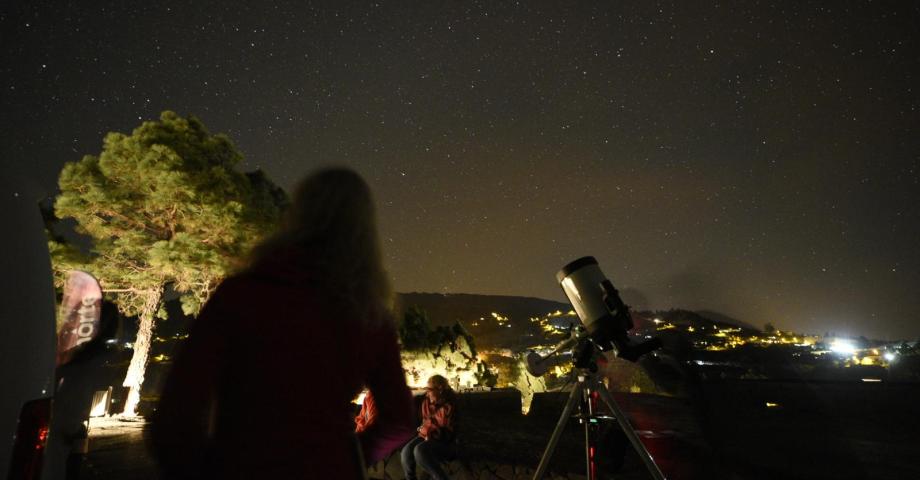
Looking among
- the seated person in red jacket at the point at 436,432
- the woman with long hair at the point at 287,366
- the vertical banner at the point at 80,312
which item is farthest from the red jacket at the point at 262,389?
the seated person in red jacket at the point at 436,432

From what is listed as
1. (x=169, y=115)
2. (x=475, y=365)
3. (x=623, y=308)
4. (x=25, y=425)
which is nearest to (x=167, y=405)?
(x=25, y=425)

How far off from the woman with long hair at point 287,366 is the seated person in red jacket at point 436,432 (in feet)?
12.5

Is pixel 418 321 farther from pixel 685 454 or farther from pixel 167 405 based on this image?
pixel 167 405

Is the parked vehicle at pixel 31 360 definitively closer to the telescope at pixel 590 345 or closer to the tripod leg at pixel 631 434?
the telescope at pixel 590 345

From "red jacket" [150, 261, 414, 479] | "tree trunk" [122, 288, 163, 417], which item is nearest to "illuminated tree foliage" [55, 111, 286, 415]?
"tree trunk" [122, 288, 163, 417]

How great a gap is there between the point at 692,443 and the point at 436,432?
9.08 feet

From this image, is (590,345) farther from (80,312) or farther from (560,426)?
(80,312)

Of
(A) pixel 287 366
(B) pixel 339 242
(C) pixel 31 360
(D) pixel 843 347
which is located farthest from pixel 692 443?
(D) pixel 843 347

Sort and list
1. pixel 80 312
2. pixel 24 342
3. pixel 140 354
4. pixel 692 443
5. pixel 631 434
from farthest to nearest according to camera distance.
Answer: pixel 140 354, pixel 692 443, pixel 631 434, pixel 80 312, pixel 24 342

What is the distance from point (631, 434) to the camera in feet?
8.91

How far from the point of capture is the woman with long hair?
3.27 feet

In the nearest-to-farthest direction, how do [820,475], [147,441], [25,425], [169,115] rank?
[147,441]
[25,425]
[820,475]
[169,115]

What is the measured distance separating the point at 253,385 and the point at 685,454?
5668 millimetres

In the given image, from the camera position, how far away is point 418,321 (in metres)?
23.9
